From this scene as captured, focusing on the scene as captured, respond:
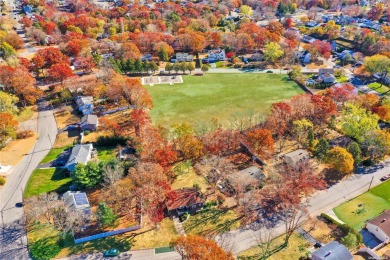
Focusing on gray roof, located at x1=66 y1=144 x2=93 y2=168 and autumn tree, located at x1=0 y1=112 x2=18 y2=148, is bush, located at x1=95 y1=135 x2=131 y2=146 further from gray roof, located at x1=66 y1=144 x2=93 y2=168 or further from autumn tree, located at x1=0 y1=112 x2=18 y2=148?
autumn tree, located at x1=0 y1=112 x2=18 y2=148

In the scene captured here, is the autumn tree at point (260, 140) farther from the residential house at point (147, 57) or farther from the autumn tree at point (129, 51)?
the residential house at point (147, 57)

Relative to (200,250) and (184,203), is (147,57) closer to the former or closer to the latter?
(184,203)

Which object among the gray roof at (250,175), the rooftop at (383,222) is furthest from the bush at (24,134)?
the rooftop at (383,222)

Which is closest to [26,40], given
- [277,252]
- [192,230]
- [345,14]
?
[192,230]

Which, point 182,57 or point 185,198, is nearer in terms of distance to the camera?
point 185,198

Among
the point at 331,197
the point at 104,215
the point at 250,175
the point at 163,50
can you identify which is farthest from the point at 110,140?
the point at 163,50

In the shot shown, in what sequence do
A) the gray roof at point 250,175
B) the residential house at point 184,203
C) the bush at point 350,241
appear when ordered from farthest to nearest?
the gray roof at point 250,175
the residential house at point 184,203
the bush at point 350,241
